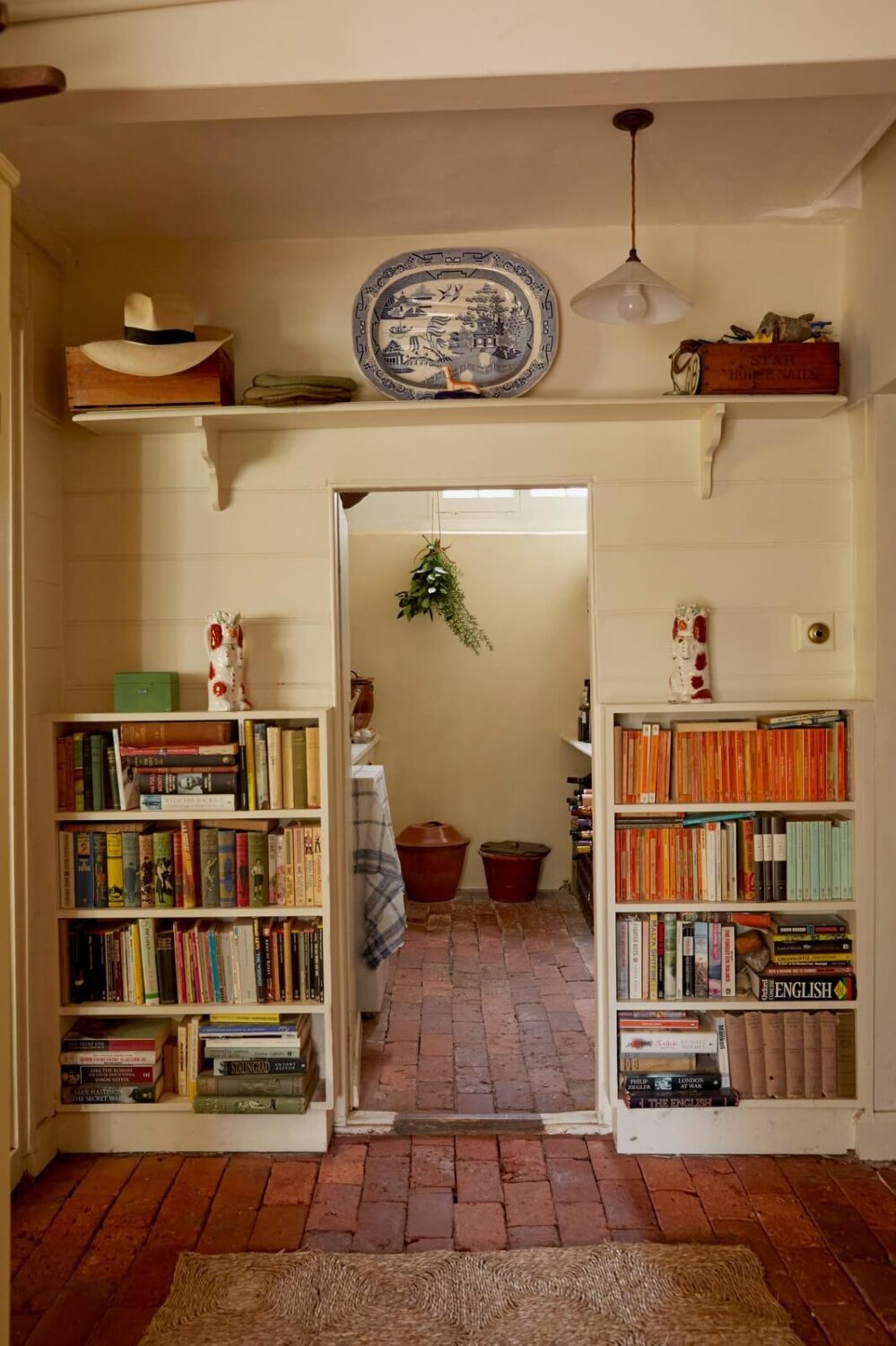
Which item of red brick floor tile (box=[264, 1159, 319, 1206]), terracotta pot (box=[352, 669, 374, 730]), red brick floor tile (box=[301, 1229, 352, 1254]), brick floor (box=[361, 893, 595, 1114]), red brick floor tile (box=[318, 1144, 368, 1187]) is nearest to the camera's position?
red brick floor tile (box=[301, 1229, 352, 1254])

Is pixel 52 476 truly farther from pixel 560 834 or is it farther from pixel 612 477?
pixel 560 834

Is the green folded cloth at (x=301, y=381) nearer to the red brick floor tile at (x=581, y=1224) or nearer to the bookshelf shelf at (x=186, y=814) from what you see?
the bookshelf shelf at (x=186, y=814)

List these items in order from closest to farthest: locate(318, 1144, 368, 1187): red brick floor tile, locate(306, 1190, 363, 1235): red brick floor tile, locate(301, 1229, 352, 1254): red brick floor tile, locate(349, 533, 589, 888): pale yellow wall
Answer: locate(301, 1229, 352, 1254): red brick floor tile
locate(306, 1190, 363, 1235): red brick floor tile
locate(318, 1144, 368, 1187): red brick floor tile
locate(349, 533, 589, 888): pale yellow wall

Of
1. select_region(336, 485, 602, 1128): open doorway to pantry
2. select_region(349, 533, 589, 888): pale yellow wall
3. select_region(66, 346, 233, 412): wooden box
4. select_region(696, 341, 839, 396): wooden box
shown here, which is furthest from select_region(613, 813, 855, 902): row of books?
select_region(349, 533, 589, 888): pale yellow wall

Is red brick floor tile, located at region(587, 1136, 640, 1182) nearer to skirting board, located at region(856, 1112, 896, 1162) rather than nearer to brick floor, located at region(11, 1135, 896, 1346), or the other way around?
brick floor, located at region(11, 1135, 896, 1346)

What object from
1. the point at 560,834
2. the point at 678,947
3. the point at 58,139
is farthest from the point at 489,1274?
the point at 560,834

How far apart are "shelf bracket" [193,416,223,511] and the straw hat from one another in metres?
0.17

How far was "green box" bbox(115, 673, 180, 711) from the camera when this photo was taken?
10.1 feet

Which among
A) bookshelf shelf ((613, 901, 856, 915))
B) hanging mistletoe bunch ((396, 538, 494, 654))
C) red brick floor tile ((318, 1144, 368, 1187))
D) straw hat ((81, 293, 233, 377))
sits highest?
straw hat ((81, 293, 233, 377))

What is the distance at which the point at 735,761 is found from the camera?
3.05 meters

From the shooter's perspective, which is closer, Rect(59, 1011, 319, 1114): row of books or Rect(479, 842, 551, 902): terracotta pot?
Rect(59, 1011, 319, 1114): row of books

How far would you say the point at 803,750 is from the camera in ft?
9.98

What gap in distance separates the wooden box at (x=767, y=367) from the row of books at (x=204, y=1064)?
7.72 feet

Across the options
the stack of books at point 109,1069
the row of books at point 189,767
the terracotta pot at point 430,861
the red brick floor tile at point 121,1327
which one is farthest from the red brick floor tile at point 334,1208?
the terracotta pot at point 430,861
